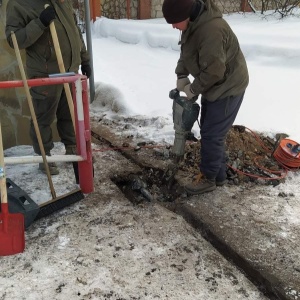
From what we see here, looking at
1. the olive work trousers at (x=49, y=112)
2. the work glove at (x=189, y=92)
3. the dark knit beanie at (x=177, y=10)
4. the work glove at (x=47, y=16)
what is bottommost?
the olive work trousers at (x=49, y=112)

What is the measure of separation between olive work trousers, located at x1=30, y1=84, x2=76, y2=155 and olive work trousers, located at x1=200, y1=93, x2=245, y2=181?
1350mm

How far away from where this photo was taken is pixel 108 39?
36.1 feet

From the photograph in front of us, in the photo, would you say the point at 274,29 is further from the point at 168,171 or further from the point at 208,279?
the point at 208,279

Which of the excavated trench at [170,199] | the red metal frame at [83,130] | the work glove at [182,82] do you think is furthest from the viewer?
the work glove at [182,82]

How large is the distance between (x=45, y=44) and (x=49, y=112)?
63 cm

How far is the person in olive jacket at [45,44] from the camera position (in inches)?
114

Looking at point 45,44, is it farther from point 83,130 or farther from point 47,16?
point 83,130

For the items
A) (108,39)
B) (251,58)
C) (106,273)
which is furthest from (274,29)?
(106,273)

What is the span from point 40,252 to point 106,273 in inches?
20.3

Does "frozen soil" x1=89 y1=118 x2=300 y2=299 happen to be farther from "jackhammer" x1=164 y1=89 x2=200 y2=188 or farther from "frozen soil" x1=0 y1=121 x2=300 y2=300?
"jackhammer" x1=164 y1=89 x2=200 y2=188

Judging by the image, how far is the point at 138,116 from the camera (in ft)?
16.5

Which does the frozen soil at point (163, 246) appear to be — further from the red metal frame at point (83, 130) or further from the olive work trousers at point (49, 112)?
the olive work trousers at point (49, 112)

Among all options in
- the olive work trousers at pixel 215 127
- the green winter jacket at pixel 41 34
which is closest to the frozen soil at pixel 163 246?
the olive work trousers at pixel 215 127

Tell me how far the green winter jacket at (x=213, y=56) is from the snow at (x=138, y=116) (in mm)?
1080
